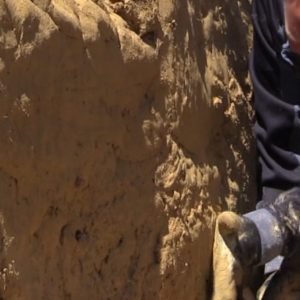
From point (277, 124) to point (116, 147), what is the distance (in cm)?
66

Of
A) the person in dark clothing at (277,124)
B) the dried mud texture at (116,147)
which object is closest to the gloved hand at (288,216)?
the person in dark clothing at (277,124)

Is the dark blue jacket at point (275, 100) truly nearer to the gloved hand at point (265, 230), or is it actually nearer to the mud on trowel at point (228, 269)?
the gloved hand at point (265, 230)

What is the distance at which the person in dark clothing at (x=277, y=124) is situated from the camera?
2.87 metres

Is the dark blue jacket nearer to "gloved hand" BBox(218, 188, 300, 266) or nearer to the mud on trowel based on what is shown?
"gloved hand" BBox(218, 188, 300, 266)

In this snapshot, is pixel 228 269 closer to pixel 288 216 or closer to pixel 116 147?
pixel 288 216

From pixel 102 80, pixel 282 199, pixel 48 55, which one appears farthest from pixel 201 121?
pixel 48 55

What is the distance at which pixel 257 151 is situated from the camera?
308cm

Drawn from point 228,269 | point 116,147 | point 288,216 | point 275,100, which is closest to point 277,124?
point 275,100

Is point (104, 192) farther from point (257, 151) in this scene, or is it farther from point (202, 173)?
point (257, 151)

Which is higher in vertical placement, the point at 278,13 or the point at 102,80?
the point at 102,80

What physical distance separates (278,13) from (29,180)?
41.9 inches

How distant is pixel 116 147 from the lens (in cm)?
248

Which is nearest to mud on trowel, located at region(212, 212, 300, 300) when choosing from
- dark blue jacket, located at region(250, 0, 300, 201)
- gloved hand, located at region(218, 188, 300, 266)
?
gloved hand, located at region(218, 188, 300, 266)

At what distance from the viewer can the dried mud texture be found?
220 centimetres
